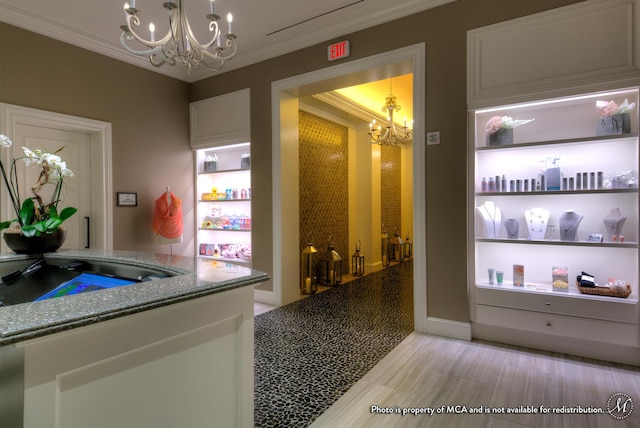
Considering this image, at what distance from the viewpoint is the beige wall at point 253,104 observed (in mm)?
3010

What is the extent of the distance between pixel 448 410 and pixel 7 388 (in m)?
2.03

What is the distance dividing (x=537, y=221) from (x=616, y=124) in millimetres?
879

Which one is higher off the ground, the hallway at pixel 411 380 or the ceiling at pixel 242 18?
the ceiling at pixel 242 18

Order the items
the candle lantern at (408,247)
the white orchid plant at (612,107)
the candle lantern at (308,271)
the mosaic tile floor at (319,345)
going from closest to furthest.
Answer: the mosaic tile floor at (319,345), the white orchid plant at (612,107), the candle lantern at (308,271), the candle lantern at (408,247)

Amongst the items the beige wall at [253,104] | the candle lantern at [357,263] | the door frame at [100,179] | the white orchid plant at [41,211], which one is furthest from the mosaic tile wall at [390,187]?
the white orchid plant at [41,211]

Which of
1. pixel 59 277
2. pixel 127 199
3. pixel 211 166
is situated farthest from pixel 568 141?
pixel 127 199

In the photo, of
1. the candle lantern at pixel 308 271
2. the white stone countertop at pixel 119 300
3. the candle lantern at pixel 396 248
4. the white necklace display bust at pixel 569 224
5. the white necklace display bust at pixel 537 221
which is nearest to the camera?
the white stone countertop at pixel 119 300

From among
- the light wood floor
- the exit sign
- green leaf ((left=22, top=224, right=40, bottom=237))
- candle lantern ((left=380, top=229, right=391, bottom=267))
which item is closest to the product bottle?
the light wood floor

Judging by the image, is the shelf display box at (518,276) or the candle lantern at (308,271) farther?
the candle lantern at (308,271)

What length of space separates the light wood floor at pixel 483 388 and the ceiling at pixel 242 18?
304cm

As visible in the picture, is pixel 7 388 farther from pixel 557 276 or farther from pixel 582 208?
pixel 582 208

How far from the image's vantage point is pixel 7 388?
843mm

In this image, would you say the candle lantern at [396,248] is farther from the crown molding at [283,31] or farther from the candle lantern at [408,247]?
the crown molding at [283,31]

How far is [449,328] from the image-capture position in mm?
3061
